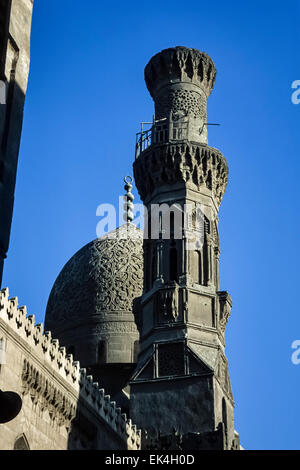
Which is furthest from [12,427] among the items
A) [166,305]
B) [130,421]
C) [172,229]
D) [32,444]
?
[172,229]

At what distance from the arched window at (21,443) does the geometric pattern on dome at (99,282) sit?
11976 mm

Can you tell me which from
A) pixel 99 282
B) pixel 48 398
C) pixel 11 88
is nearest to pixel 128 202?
pixel 99 282

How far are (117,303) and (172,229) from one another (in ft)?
18.2

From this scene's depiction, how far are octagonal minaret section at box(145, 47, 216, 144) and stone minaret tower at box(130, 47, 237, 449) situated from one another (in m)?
0.03

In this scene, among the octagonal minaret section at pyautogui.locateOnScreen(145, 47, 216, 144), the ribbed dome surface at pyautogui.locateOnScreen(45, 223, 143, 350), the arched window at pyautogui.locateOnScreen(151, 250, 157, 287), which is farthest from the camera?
the ribbed dome surface at pyautogui.locateOnScreen(45, 223, 143, 350)

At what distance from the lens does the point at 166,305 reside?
896 inches

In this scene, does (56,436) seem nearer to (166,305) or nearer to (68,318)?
(166,305)

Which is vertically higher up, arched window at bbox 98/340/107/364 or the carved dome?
the carved dome

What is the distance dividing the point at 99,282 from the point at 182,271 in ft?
21.8

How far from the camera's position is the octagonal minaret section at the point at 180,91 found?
83.3ft

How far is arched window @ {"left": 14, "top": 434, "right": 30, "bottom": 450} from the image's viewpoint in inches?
647

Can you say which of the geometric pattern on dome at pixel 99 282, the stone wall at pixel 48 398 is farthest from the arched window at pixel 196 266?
the geometric pattern on dome at pixel 99 282

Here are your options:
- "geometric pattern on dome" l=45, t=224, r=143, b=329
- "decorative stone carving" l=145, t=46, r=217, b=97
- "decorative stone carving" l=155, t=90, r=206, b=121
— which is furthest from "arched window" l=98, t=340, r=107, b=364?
"decorative stone carving" l=145, t=46, r=217, b=97

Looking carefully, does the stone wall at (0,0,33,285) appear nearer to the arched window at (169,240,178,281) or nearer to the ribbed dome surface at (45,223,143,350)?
the arched window at (169,240,178,281)
